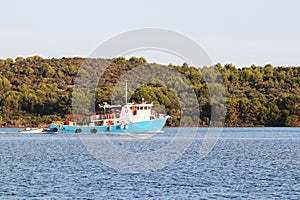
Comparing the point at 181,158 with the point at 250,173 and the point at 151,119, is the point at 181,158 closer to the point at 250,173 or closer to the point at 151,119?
the point at 250,173

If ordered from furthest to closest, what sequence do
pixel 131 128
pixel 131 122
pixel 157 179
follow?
pixel 131 122, pixel 131 128, pixel 157 179

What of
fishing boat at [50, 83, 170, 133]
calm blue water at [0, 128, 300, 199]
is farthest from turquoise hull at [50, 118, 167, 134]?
calm blue water at [0, 128, 300, 199]

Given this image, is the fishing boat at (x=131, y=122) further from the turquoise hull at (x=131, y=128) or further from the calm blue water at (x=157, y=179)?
the calm blue water at (x=157, y=179)

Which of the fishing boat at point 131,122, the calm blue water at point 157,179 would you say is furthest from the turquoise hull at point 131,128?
the calm blue water at point 157,179

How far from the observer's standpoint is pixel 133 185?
4638 centimetres

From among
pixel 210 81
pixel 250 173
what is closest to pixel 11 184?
pixel 250 173

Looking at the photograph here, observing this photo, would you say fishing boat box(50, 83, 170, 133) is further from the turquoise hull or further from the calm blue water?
the calm blue water

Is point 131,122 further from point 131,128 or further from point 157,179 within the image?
point 157,179

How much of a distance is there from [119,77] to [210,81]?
88.6ft

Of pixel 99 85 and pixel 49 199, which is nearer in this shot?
pixel 49 199

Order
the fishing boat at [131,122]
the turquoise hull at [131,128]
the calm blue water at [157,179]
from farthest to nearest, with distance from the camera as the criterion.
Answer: the turquoise hull at [131,128], the fishing boat at [131,122], the calm blue water at [157,179]

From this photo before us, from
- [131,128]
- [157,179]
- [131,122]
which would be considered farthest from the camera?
[131,122]

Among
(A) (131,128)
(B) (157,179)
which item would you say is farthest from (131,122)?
(B) (157,179)

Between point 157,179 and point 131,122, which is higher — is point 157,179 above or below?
below
